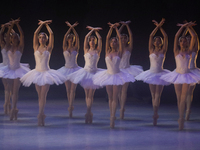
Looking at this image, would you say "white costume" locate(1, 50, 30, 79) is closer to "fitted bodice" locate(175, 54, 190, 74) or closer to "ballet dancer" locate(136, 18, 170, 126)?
"ballet dancer" locate(136, 18, 170, 126)

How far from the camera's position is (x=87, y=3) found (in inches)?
396

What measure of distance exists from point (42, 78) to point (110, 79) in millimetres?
1082

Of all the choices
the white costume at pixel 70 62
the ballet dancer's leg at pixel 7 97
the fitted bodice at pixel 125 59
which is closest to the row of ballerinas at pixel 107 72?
the white costume at pixel 70 62

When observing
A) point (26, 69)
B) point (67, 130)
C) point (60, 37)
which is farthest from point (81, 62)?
point (67, 130)

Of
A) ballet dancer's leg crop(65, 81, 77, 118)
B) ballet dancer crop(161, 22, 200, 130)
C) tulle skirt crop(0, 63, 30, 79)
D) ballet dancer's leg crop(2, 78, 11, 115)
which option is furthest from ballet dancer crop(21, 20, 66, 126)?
ballet dancer crop(161, 22, 200, 130)

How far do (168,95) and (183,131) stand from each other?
452 cm

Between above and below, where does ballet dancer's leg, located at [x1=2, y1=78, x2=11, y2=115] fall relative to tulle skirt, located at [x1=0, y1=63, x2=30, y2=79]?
below

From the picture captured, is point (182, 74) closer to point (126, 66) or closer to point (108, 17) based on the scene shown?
point (126, 66)

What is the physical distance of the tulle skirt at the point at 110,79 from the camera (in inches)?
217

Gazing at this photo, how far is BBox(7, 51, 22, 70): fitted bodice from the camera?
20.0 feet

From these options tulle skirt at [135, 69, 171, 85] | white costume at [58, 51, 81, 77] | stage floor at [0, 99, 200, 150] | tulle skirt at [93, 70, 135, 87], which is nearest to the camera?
stage floor at [0, 99, 200, 150]

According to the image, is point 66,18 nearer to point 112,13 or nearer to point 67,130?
point 112,13

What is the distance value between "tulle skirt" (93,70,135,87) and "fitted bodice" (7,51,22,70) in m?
1.44

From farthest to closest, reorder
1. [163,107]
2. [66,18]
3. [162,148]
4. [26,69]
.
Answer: [66,18] → [163,107] → [26,69] → [162,148]
